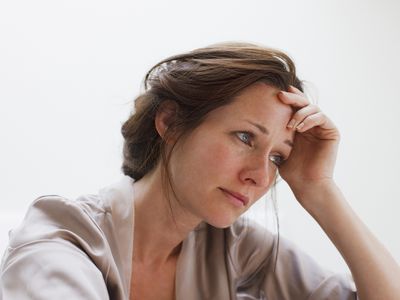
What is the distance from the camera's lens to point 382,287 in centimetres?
134

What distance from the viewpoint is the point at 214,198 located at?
4.19 feet

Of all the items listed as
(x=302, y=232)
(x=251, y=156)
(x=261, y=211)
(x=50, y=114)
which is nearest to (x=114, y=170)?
(x=50, y=114)

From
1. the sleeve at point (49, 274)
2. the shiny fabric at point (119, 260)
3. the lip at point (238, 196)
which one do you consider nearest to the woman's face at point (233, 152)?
the lip at point (238, 196)

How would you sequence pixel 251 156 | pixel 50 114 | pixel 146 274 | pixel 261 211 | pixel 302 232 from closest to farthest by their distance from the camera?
pixel 251 156
pixel 146 274
pixel 261 211
pixel 50 114
pixel 302 232

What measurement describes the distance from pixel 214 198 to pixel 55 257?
1.25 ft

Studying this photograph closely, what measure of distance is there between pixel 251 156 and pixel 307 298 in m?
0.40

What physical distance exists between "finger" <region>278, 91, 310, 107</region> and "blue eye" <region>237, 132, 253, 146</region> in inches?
4.2

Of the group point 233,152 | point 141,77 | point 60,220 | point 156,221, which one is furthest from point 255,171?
point 141,77

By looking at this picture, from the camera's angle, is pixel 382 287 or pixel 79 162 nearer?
pixel 382 287

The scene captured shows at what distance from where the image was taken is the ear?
136cm

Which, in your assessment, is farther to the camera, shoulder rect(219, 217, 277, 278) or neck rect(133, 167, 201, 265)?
shoulder rect(219, 217, 277, 278)

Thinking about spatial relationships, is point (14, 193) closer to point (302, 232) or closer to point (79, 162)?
point (79, 162)

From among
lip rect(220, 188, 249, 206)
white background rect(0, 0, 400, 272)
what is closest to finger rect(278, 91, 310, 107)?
lip rect(220, 188, 249, 206)

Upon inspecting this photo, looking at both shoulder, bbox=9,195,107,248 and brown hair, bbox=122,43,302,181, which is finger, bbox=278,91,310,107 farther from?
shoulder, bbox=9,195,107,248
